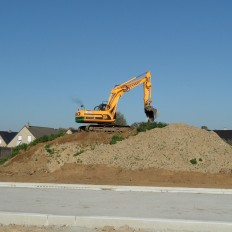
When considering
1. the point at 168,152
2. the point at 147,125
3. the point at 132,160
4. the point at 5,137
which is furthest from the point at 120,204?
the point at 5,137

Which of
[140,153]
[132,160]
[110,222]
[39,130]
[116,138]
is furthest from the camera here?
[39,130]

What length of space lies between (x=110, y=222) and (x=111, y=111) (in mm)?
19654

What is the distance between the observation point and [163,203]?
1081cm

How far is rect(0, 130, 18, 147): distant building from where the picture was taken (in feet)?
231

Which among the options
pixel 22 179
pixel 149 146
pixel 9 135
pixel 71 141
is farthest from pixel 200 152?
pixel 9 135

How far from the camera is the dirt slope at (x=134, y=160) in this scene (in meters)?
19.0

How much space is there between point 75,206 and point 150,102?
689 inches

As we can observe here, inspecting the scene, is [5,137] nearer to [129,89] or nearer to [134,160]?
[129,89]

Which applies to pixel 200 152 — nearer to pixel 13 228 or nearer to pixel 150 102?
pixel 150 102

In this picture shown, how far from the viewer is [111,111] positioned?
27281mm

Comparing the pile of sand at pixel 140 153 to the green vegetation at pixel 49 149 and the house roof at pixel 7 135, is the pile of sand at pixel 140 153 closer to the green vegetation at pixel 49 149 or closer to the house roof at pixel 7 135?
the green vegetation at pixel 49 149

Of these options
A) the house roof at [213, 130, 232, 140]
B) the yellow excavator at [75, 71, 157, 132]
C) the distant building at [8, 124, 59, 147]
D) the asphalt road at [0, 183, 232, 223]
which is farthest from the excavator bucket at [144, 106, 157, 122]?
the distant building at [8, 124, 59, 147]

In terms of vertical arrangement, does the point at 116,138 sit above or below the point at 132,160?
above

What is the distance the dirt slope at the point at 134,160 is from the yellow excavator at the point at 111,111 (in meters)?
1.39
